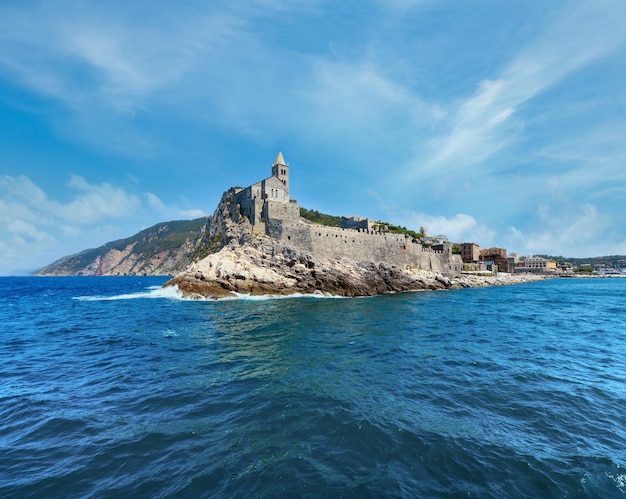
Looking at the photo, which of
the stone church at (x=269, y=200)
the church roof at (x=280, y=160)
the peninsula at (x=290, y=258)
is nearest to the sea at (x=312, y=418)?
the peninsula at (x=290, y=258)

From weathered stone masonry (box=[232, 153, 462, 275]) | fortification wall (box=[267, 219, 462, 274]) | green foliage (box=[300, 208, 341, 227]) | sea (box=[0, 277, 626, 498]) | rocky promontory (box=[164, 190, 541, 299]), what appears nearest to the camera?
sea (box=[0, 277, 626, 498])

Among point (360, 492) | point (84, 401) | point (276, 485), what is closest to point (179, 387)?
point (84, 401)

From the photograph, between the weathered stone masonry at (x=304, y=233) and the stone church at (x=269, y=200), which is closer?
the weathered stone masonry at (x=304, y=233)

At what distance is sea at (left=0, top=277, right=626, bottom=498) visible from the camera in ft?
17.8

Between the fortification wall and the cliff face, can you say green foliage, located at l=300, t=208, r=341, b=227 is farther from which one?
the cliff face

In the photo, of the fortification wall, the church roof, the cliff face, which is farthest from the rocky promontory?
the church roof

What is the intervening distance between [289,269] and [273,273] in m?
2.21

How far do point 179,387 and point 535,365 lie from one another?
1249 cm

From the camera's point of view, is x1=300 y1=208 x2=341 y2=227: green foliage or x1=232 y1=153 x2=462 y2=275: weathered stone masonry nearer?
x1=232 y1=153 x2=462 y2=275: weathered stone masonry

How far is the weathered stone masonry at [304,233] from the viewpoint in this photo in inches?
1718

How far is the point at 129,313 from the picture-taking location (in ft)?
83.7

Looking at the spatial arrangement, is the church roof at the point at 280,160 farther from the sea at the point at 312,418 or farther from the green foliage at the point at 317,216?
the green foliage at the point at 317,216

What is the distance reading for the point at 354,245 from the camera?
159ft

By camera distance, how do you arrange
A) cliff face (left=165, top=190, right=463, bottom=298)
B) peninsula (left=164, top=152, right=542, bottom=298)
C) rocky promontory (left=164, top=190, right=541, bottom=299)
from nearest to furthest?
rocky promontory (left=164, top=190, right=541, bottom=299), cliff face (left=165, top=190, right=463, bottom=298), peninsula (left=164, top=152, right=542, bottom=298)
